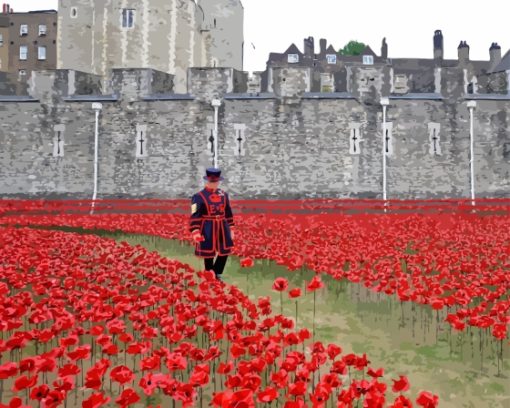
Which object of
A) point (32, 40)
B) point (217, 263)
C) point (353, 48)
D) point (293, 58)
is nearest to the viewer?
point (217, 263)

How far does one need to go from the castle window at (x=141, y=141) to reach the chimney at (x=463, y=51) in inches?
1564

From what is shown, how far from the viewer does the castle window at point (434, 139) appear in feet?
80.1

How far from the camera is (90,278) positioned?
23.0ft

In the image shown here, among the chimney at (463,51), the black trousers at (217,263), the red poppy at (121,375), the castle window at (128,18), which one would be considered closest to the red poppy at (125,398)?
the red poppy at (121,375)

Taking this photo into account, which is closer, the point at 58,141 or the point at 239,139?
the point at 239,139

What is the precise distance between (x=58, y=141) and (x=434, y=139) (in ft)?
56.1

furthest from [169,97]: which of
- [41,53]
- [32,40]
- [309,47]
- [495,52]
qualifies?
[32,40]

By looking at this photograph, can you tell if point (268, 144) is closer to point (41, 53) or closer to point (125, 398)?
point (125, 398)

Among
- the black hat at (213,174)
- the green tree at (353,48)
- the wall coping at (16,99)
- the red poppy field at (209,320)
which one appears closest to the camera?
the red poppy field at (209,320)

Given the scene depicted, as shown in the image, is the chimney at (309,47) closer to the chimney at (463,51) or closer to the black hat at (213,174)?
the chimney at (463,51)

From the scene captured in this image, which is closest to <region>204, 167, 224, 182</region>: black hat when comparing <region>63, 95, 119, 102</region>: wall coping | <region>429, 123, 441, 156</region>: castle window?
<region>63, 95, 119, 102</region>: wall coping

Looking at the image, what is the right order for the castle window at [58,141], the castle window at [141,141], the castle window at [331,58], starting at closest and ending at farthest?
the castle window at [141,141] < the castle window at [58,141] < the castle window at [331,58]

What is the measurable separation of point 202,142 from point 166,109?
2260 mm

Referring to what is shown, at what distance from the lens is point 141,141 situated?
80.9ft
